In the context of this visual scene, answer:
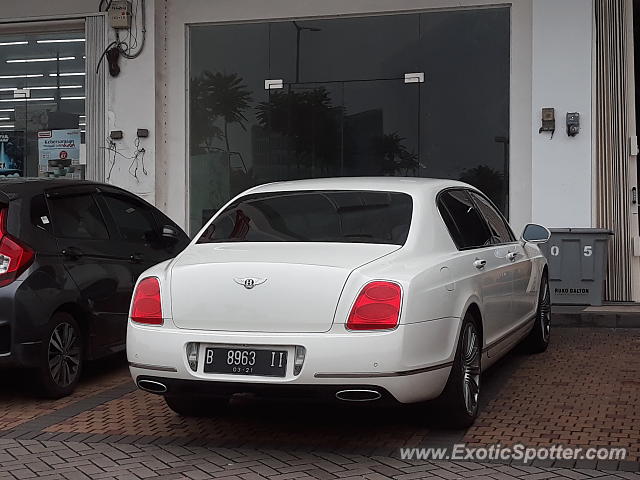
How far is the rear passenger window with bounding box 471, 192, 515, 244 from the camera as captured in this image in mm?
6836

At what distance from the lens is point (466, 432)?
543 centimetres

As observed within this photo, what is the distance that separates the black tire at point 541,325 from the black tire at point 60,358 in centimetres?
381

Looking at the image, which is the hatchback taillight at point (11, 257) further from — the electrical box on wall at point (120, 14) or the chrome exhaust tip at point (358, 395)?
the electrical box on wall at point (120, 14)

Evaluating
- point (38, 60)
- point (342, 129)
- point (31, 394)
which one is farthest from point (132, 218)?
point (38, 60)

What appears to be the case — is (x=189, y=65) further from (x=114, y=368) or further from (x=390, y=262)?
(x=390, y=262)

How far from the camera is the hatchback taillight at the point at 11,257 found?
613 cm

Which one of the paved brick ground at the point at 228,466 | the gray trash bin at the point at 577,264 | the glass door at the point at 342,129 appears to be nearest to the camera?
the paved brick ground at the point at 228,466

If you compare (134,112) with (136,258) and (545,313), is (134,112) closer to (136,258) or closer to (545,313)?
(136,258)

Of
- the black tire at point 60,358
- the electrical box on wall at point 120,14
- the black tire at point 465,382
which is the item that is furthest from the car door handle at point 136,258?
the electrical box on wall at point 120,14

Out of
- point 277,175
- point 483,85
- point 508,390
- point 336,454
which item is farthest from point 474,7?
point 336,454

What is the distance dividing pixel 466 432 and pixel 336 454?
0.86 metres

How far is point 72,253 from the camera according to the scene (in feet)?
21.9

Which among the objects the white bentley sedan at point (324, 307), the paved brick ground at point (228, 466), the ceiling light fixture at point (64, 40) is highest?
the ceiling light fixture at point (64, 40)

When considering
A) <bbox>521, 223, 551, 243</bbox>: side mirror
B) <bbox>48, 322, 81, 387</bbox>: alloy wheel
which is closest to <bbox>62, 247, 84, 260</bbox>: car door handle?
<bbox>48, 322, 81, 387</bbox>: alloy wheel
